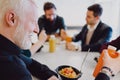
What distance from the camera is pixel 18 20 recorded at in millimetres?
Answer: 845

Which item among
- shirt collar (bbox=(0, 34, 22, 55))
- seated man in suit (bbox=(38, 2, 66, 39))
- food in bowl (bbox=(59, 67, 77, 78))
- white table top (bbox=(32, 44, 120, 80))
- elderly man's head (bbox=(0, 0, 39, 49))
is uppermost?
elderly man's head (bbox=(0, 0, 39, 49))

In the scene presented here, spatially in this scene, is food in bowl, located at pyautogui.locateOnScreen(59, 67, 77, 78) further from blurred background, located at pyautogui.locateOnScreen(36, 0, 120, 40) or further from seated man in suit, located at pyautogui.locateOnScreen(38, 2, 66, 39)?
blurred background, located at pyautogui.locateOnScreen(36, 0, 120, 40)

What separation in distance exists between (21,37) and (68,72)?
1.80ft

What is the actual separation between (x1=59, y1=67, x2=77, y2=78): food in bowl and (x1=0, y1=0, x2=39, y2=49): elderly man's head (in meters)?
0.48

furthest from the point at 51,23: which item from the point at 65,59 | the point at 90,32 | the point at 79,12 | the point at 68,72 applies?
the point at 68,72

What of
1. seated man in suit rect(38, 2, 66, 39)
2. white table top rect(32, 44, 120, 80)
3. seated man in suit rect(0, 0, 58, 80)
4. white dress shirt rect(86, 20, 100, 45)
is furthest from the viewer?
seated man in suit rect(38, 2, 66, 39)

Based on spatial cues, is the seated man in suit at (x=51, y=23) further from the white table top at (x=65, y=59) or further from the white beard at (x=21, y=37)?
the white beard at (x=21, y=37)

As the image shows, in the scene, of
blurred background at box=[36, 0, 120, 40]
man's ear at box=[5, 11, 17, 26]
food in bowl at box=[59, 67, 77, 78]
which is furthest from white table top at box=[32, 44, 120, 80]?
blurred background at box=[36, 0, 120, 40]

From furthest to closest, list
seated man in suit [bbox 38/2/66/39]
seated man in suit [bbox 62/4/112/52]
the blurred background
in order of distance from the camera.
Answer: the blurred background, seated man in suit [bbox 38/2/66/39], seated man in suit [bbox 62/4/112/52]

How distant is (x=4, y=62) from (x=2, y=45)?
0.07 meters

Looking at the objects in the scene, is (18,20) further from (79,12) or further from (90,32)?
(79,12)

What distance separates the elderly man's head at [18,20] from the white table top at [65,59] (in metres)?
0.68

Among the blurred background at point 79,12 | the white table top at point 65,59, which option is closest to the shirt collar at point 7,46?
the white table top at point 65,59

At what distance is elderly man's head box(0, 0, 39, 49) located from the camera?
0.82 m
